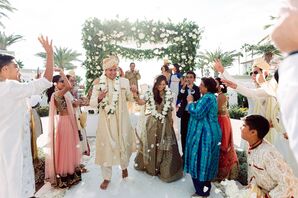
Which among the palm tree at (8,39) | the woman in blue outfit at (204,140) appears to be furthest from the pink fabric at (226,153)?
the palm tree at (8,39)

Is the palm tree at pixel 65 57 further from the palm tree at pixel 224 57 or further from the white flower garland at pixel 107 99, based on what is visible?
the white flower garland at pixel 107 99

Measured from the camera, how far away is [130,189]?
16.5 ft

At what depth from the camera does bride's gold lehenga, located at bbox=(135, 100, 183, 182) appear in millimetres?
5445

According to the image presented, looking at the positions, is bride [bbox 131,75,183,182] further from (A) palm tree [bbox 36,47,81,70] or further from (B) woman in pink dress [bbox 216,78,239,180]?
(A) palm tree [bbox 36,47,81,70]

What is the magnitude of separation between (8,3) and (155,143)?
19214 mm

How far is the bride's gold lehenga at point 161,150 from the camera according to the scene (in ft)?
17.9

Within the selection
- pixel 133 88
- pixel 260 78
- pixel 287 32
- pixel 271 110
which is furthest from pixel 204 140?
pixel 287 32

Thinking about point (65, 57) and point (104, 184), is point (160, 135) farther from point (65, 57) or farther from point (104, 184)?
point (65, 57)

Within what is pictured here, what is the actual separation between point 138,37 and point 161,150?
541cm

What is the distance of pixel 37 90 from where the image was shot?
3.18m

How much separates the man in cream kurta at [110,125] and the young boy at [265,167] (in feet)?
8.84

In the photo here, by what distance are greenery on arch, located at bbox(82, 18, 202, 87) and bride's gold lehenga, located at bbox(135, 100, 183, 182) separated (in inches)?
192

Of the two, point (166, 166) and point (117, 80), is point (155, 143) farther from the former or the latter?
point (117, 80)

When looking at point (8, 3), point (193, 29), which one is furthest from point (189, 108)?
point (8, 3)
